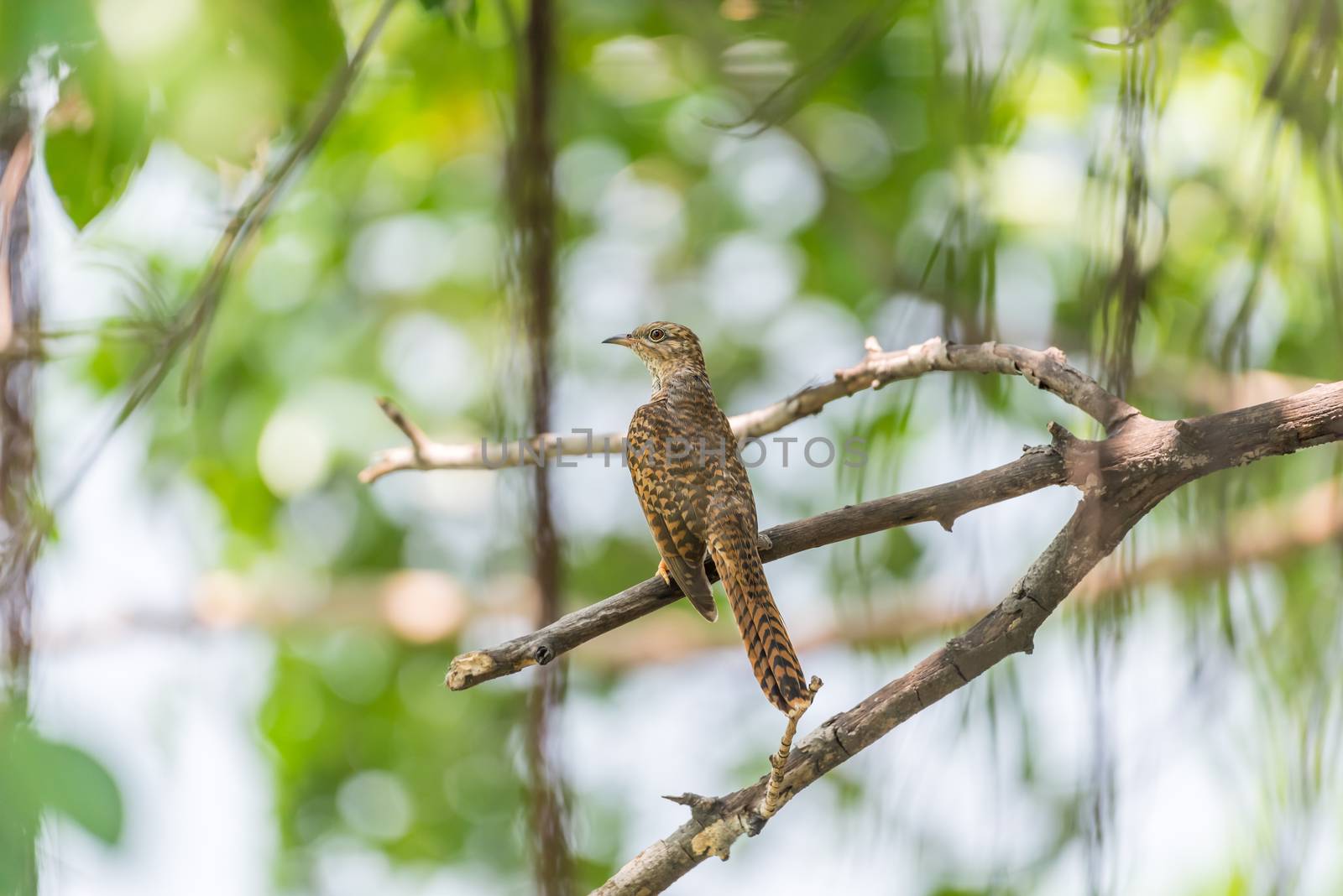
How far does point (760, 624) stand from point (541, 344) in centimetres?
103

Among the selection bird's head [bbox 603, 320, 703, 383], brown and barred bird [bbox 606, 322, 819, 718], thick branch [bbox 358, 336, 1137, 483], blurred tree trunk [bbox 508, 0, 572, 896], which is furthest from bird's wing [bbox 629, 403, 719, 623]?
bird's head [bbox 603, 320, 703, 383]

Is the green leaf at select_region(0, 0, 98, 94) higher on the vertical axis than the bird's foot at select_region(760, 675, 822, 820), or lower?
higher

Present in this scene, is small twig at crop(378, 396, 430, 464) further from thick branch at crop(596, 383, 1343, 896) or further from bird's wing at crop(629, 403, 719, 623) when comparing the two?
thick branch at crop(596, 383, 1343, 896)

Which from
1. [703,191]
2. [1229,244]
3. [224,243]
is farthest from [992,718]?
[703,191]

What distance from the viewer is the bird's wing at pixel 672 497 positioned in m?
3.46

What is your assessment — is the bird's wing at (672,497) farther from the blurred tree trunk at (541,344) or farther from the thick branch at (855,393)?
the blurred tree trunk at (541,344)

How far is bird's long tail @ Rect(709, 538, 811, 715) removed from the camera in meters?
2.82

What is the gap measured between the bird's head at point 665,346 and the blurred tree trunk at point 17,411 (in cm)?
269

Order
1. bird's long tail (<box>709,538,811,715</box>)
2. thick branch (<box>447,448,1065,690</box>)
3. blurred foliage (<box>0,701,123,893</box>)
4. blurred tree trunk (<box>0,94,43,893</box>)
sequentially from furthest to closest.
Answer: bird's long tail (<box>709,538,811,715</box>) < thick branch (<box>447,448,1065,690</box>) < blurred tree trunk (<box>0,94,43,893</box>) < blurred foliage (<box>0,701,123,893</box>)

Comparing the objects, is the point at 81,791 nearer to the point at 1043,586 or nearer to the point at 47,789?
the point at 47,789

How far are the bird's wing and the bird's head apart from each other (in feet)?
2.18

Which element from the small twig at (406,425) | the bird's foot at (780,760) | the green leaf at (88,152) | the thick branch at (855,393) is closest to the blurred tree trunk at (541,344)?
the thick branch at (855,393)

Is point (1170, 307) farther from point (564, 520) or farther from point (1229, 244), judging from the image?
point (564, 520)

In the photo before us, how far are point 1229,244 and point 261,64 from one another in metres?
5.08
